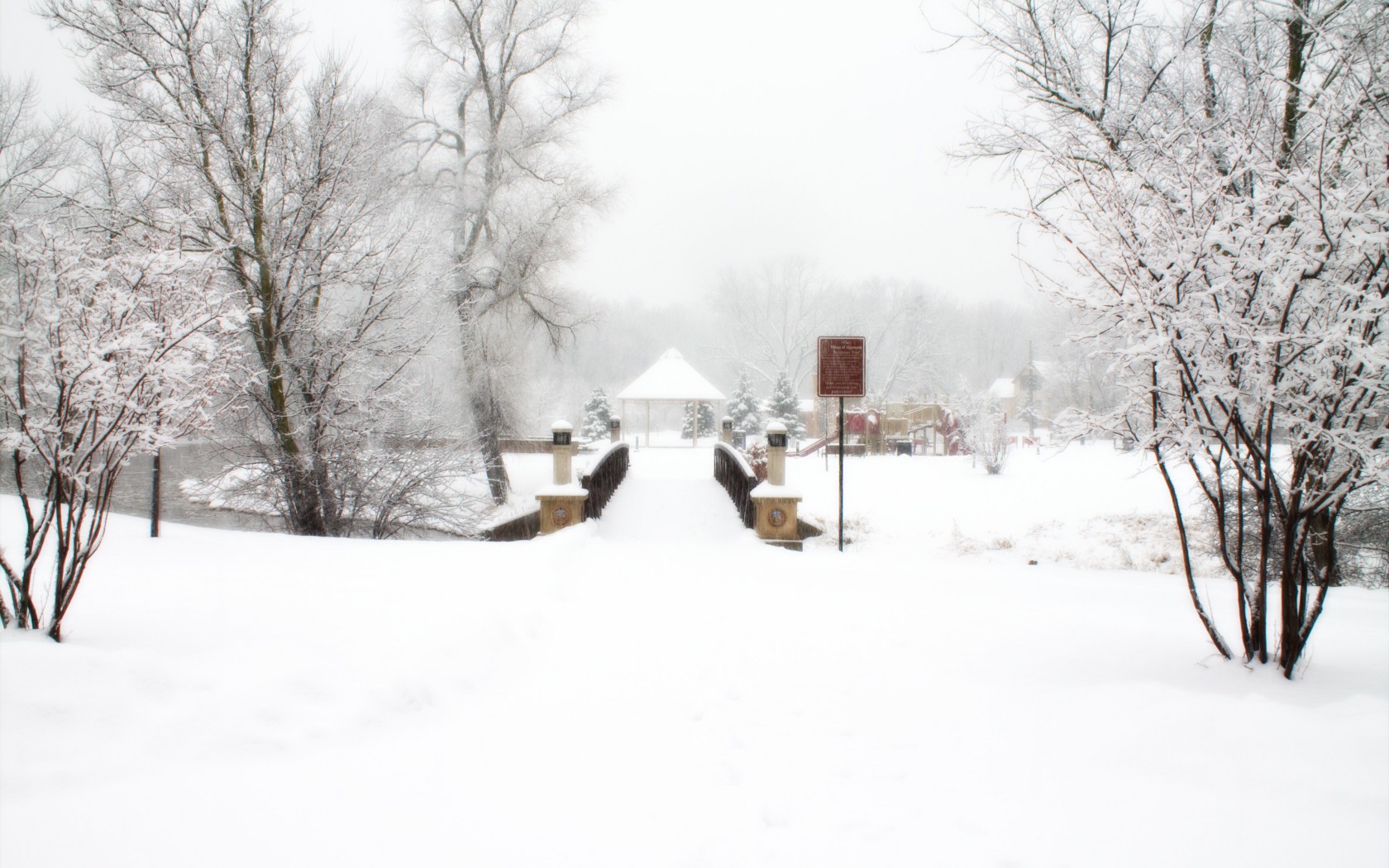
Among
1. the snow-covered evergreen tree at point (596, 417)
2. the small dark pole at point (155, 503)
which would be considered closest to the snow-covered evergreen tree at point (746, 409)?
the snow-covered evergreen tree at point (596, 417)

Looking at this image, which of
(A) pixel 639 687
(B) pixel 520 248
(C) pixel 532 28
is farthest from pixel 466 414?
(A) pixel 639 687

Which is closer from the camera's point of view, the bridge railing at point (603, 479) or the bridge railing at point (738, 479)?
the bridge railing at point (603, 479)

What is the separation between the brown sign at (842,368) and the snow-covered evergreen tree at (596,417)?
27.0 meters

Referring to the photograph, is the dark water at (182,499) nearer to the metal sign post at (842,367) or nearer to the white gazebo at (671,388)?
the metal sign post at (842,367)

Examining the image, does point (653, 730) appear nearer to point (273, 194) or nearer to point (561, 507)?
point (561, 507)

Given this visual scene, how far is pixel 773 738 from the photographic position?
2893mm

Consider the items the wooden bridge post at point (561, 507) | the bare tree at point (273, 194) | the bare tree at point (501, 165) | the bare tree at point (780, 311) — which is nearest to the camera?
the wooden bridge post at point (561, 507)

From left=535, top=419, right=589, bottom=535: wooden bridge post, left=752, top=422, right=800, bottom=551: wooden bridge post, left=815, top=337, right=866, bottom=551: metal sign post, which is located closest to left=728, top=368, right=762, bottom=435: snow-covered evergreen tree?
left=815, top=337, right=866, bottom=551: metal sign post

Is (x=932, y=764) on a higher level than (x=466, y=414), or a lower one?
lower

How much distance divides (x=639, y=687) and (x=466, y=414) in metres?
13.2

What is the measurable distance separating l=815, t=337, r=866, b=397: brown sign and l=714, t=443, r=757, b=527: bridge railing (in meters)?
1.73

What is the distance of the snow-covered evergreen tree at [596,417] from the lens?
1390 inches

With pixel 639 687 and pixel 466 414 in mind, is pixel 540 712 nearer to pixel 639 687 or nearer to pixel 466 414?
pixel 639 687

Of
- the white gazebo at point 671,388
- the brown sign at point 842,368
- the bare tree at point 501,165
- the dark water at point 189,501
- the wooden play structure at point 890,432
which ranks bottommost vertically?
the dark water at point 189,501
